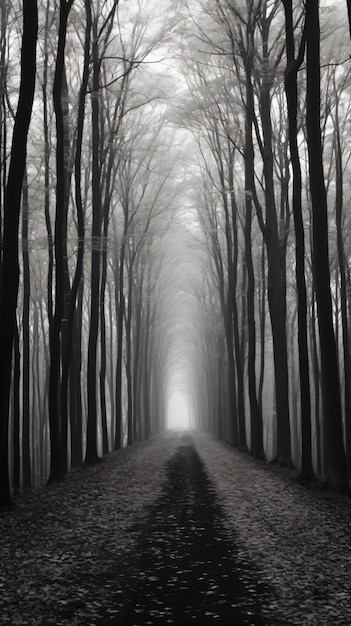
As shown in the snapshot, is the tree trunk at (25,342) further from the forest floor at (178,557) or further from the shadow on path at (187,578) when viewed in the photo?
the shadow on path at (187,578)

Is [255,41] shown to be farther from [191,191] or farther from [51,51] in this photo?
[191,191]

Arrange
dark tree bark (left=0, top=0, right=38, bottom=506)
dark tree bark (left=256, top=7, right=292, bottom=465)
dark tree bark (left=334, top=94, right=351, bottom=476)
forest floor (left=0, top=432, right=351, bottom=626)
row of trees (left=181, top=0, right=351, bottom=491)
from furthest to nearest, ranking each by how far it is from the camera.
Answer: dark tree bark (left=334, top=94, right=351, bottom=476), dark tree bark (left=256, top=7, right=292, bottom=465), row of trees (left=181, top=0, right=351, bottom=491), dark tree bark (left=0, top=0, right=38, bottom=506), forest floor (left=0, top=432, right=351, bottom=626)

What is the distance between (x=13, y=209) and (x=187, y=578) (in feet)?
22.9

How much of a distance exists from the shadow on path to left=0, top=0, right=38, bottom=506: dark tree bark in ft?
9.78

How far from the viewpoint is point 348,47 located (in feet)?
59.9

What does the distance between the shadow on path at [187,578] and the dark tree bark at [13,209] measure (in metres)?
2.98

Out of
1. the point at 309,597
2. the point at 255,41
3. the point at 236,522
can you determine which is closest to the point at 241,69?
the point at 255,41

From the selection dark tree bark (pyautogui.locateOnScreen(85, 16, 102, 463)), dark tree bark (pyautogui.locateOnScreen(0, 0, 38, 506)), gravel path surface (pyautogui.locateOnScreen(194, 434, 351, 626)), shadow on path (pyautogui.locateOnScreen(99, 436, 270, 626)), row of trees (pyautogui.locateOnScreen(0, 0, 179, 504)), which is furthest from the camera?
dark tree bark (pyautogui.locateOnScreen(85, 16, 102, 463))

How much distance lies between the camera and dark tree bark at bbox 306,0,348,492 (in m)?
11.6

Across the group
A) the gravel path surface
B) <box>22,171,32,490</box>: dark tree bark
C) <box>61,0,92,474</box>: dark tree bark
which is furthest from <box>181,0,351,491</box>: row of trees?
<box>22,171,32,490</box>: dark tree bark

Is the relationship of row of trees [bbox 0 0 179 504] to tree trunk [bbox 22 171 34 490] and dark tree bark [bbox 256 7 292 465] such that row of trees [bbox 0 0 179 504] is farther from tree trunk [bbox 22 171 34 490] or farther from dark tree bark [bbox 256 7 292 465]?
dark tree bark [bbox 256 7 292 465]

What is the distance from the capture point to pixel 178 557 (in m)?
6.84

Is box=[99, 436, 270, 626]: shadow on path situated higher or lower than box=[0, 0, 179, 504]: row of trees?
lower

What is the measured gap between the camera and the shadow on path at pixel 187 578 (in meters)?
4.87
